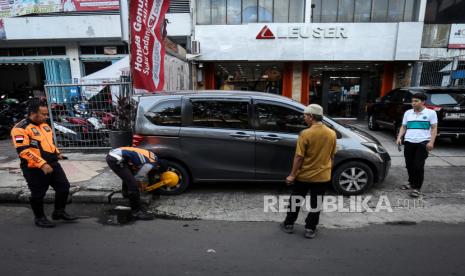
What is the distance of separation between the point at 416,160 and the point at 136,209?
448cm

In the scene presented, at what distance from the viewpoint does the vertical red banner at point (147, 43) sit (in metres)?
6.29

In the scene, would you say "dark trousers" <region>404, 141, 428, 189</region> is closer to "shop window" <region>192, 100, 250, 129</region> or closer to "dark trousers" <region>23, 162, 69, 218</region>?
"shop window" <region>192, 100, 250, 129</region>

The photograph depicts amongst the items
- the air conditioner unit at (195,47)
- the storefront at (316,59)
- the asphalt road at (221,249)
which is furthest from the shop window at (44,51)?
the asphalt road at (221,249)

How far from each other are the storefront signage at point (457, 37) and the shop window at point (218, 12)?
9.47m

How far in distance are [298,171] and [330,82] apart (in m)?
10.9

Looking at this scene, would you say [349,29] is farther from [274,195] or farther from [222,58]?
[274,195]

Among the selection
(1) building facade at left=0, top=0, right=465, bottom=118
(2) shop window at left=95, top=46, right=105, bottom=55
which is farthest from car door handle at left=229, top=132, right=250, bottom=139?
(2) shop window at left=95, top=46, right=105, bottom=55

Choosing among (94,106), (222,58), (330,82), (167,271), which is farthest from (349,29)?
(167,271)

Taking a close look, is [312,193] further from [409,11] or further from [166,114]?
[409,11]

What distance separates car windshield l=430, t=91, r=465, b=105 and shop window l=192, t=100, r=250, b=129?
571 centimetres

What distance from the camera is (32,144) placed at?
3.62 m

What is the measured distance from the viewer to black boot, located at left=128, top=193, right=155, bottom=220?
4.07 meters

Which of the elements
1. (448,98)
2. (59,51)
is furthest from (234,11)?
(448,98)

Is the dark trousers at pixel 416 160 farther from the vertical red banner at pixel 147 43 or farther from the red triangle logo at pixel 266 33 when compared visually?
the red triangle logo at pixel 266 33
